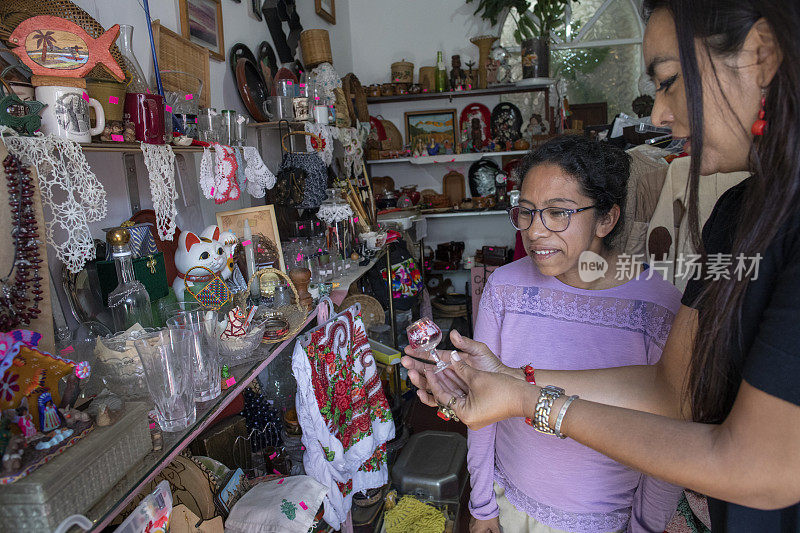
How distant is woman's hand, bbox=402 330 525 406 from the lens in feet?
3.72

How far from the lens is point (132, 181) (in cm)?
187

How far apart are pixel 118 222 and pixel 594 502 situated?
1713mm

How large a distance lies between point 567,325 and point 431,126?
3830mm

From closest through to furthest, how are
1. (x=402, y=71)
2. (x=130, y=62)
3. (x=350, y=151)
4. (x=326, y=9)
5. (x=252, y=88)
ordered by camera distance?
(x=130, y=62) < (x=252, y=88) < (x=350, y=151) < (x=326, y=9) < (x=402, y=71)

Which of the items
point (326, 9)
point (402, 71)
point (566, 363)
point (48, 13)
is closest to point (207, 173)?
point (48, 13)

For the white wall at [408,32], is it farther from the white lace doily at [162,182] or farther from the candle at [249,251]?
the white lace doily at [162,182]

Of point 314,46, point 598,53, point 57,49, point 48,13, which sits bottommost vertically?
point 57,49

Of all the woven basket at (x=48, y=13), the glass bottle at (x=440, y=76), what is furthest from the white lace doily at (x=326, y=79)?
the woven basket at (x=48, y=13)

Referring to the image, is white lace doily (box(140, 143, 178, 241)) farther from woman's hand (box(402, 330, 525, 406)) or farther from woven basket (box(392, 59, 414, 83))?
woven basket (box(392, 59, 414, 83))

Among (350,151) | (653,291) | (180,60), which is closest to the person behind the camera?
(653,291)

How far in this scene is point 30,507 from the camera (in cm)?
76

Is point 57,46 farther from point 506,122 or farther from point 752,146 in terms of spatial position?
point 506,122

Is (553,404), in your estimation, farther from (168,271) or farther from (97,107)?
(168,271)

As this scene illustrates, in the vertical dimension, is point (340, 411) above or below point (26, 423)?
below
